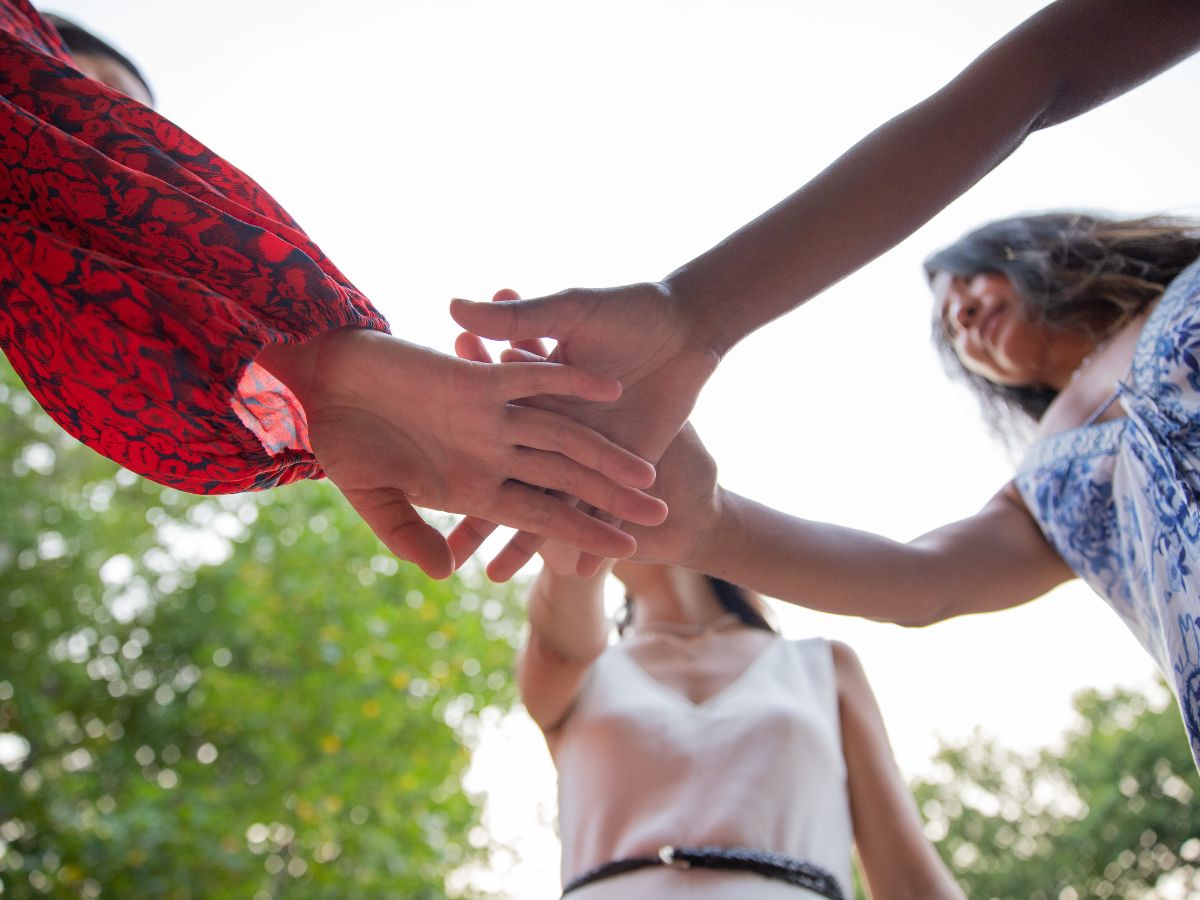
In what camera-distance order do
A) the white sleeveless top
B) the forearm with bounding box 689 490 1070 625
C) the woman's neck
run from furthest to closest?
the woman's neck, the white sleeveless top, the forearm with bounding box 689 490 1070 625

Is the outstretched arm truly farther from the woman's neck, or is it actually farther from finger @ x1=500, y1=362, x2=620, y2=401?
the woman's neck

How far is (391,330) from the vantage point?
142 cm

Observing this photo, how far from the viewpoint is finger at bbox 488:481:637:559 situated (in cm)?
140

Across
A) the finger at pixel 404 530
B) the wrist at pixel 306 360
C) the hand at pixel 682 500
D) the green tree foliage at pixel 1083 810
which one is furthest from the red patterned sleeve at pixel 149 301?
the green tree foliage at pixel 1083 810

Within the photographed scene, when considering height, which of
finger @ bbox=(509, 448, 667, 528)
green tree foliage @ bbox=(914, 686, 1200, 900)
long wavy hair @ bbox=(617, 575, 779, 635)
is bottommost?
green tree foliage @ bbox=(914, 686, 1200, 900)

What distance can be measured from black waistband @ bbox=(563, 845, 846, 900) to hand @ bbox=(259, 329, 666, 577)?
2.12ft

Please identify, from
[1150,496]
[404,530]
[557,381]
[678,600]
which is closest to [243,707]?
[678,600]

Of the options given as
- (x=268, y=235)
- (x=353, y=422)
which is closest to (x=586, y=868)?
(x=353, y=422)

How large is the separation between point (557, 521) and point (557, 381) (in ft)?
0.82

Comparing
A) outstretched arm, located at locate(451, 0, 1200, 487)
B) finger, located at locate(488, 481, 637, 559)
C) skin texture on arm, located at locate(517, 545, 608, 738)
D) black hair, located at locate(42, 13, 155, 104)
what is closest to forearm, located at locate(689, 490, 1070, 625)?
finger, located at locate(488, 481, 637, 559)

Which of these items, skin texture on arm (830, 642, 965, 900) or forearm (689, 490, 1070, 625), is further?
skin texture on arm (830, 642, 965, 900)

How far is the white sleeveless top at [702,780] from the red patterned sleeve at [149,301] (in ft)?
3.22

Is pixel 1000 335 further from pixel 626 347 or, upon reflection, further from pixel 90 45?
pixel 90 45

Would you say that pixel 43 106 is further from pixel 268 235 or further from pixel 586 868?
pixel 586 868
